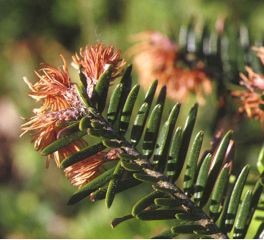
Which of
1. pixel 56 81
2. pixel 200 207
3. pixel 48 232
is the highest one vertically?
pixel 56 81

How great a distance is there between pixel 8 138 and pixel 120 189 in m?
1.53

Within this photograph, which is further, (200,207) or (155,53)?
(155,53)

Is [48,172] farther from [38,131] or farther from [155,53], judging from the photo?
[38,131]

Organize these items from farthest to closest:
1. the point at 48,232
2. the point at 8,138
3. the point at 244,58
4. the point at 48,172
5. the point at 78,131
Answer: the point at 8,138, the point at 48,172, the point at 48,232, the point at 244,58, the point at 78,131

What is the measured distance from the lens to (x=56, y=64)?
63.3 inches

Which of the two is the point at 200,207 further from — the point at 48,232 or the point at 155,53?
the point at 48,232

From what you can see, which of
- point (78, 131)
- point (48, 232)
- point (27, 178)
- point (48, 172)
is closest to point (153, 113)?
point (78, 131)

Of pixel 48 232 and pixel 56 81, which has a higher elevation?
pixel 56 81

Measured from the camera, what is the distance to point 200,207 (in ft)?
1.46

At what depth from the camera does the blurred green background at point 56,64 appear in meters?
1.18

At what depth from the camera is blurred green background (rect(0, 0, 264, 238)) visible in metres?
1.18

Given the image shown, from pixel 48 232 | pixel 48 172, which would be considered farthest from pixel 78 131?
pixel 48 172

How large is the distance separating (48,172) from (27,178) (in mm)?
123

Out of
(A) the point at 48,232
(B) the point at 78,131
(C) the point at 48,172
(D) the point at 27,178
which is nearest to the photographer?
(B) the point at 78,131
